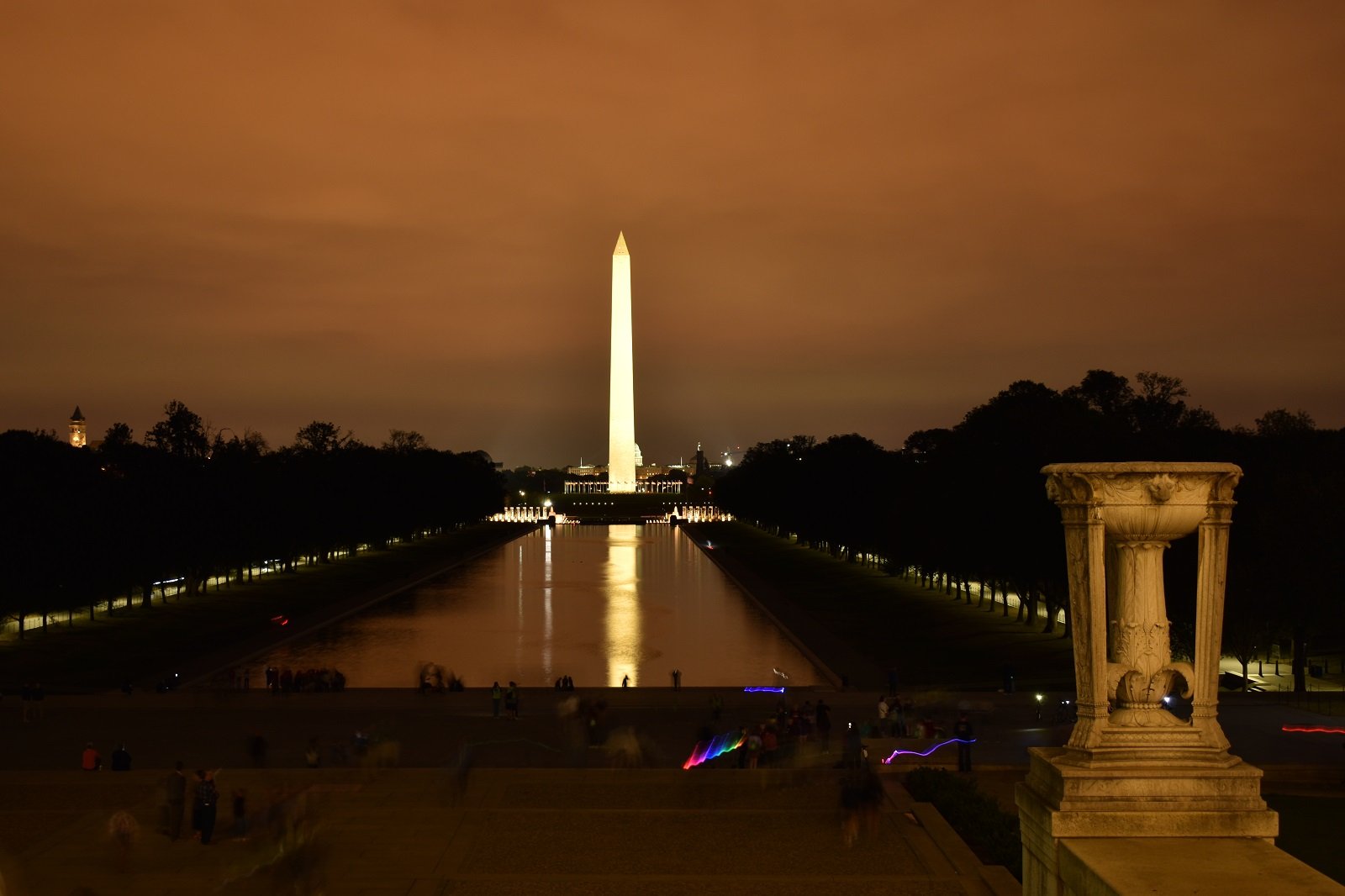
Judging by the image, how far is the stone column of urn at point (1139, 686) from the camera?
7176 millimetres

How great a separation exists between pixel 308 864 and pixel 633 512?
16031 centimetres

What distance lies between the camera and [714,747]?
2442 cm

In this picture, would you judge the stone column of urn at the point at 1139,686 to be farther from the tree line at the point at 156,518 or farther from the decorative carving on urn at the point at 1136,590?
the tree line at the point at 156,518

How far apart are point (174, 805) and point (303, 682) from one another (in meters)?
14.5

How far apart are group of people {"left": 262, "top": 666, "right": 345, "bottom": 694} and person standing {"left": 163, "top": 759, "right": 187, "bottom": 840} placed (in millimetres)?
13657

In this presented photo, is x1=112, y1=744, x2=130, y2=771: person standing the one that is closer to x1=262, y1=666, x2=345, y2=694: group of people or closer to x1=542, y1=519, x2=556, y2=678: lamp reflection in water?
x1=262, y1=666, x2=345, y2=694: group of people

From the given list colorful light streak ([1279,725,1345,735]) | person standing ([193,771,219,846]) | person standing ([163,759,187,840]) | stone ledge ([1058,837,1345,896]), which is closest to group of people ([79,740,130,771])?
person standing ([163,759,187,840])

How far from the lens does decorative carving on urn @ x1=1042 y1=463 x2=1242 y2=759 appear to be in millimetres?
7145

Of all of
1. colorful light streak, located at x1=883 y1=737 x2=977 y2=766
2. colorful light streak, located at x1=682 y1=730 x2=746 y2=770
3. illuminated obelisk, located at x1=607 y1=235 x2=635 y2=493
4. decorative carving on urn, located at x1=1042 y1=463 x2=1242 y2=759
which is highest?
illuminated obelisk, located at x1=607 y1=235 x2=635 y2=493

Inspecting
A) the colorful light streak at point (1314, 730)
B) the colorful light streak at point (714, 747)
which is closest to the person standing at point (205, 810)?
the colorful light streak at point (714, 747)

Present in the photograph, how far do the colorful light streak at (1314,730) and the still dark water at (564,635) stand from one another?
12573 millimetres

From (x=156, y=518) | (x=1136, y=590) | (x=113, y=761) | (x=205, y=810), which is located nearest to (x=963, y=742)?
(x=205, y=810)

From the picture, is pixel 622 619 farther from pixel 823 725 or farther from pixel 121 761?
pixel 121 761

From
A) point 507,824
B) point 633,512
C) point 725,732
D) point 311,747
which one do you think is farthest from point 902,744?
point 633,512
